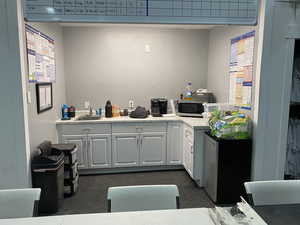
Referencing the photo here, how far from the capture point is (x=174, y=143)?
12.8ft

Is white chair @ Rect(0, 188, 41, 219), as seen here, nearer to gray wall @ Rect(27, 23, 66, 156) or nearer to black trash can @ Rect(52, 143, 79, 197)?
gray wall @ Rect(27, 23, 66, 156)

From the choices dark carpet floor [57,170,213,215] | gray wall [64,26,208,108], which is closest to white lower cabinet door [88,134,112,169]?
dark carpet floor [57,170,213,215]

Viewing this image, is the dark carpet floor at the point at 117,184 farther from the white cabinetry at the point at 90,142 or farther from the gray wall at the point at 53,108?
the gray wall at the point at 53,108

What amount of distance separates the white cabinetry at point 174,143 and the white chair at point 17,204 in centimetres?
259

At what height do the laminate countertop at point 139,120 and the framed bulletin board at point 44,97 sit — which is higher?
the framed bulletin board at point 44,97

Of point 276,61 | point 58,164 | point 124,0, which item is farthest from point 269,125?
point 58,164

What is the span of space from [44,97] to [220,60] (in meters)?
2.79

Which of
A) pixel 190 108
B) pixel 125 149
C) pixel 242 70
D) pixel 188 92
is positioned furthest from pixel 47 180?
pixel 242 70

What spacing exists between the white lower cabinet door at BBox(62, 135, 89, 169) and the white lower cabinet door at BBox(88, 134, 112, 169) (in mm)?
74

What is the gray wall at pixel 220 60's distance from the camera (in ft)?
11.7

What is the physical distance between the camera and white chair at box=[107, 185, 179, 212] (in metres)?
1.55

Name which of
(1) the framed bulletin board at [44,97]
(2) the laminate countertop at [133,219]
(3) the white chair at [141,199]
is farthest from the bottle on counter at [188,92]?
(2) the laminate countertop at [133,219]

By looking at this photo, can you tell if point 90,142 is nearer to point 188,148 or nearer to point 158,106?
point 158,106

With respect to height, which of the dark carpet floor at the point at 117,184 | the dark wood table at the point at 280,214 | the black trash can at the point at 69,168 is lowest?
the dark carpet floor at the point at 117,184
